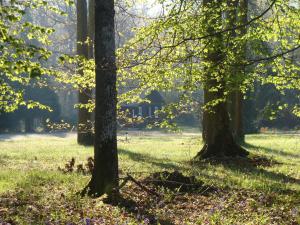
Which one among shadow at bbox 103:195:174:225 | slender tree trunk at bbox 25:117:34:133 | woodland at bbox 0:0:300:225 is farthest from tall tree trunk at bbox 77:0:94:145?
slender tree trunk at bbox 25:117:34:133

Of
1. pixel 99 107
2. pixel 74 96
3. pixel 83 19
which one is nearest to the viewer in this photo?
pixel 99 107

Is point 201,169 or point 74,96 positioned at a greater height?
point 74,96

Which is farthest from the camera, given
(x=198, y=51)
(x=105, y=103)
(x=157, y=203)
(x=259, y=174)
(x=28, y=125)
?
(x=28, y=125)

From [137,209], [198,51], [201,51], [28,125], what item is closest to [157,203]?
[137,209]

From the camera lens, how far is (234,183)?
39.3 ft

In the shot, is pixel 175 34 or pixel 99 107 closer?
pixel 99 107

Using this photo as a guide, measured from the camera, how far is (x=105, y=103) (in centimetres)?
979

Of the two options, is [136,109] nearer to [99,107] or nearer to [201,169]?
[201,169]

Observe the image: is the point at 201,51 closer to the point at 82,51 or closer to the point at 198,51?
the point at 198,51

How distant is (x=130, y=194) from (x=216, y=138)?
7908 mm

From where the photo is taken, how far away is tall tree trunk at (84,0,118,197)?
32.0ft

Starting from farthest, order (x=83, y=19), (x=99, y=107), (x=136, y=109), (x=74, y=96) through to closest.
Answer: (x=74, y=96)
(x=136, y=109)
(x=83, y=19)
(x=99, y=107)

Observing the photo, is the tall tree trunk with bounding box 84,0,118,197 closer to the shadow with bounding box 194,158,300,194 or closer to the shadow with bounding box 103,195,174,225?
the shadow with bounding box 103,195,174,225

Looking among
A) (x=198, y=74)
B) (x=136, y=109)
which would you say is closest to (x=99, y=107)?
(x=198, y=74)
